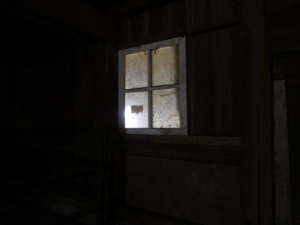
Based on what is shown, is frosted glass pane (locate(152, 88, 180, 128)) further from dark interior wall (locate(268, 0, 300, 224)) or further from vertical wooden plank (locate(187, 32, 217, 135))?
dark interior wall (locate(268, 0, 300, 224))

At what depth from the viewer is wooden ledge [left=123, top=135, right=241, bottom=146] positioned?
1.86 meters

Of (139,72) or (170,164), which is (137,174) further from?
(139,72)

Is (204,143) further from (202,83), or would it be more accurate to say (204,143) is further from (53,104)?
(53,104)

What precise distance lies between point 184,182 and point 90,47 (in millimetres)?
1894

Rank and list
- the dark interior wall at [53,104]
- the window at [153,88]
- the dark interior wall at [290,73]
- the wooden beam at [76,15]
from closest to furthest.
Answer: the dark interior wall at [290,73]
the wooden beam at [76,15]
the window at [153,88]
the dark interior wall at [53,104]

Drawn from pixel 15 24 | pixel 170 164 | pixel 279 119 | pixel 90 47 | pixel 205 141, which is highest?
pixel 15 24

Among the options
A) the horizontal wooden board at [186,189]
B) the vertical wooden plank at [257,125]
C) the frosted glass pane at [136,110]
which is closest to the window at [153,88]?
the frosted glass pane at [136,110]

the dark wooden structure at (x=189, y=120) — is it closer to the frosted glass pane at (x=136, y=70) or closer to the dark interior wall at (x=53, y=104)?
the dark interior wall at (x=53, y=104)

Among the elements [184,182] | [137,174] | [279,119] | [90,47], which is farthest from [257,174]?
[90,47]

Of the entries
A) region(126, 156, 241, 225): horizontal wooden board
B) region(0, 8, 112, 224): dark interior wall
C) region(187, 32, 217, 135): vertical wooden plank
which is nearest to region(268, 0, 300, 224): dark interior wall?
region(126, 156, 241, 225): horizontal wooden board

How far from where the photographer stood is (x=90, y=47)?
2.75m

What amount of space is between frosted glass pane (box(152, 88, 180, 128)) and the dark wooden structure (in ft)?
0.44

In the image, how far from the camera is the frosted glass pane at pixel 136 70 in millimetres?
2383

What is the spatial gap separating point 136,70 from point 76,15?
2.62 feet
